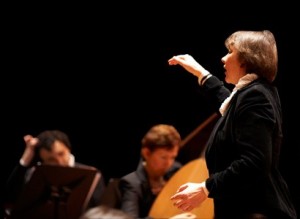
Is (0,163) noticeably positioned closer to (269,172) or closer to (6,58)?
(6,58)

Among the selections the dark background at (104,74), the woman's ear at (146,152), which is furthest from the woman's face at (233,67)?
the dark background at (104,74)

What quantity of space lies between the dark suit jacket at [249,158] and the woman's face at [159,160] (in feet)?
5.57

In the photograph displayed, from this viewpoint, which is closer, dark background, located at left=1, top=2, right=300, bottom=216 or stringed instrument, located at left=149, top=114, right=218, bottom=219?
stringed instrument, located at left=149, top=114, right=218, bottom=219

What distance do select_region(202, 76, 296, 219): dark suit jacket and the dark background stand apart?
2882mm

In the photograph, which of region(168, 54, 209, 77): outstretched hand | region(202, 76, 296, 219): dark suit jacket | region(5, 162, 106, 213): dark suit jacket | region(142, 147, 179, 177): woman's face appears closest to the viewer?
region(202, 76, 296, 219): dark suit jacket

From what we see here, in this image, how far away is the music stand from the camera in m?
3.54

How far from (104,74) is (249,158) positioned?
138 inches

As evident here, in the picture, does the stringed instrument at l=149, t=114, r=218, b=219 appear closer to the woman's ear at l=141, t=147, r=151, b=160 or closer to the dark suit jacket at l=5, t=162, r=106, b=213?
the woman's ear at l=141, t=147, r=151, b=160

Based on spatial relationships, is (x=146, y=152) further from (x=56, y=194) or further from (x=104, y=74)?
(x=104, y=74)

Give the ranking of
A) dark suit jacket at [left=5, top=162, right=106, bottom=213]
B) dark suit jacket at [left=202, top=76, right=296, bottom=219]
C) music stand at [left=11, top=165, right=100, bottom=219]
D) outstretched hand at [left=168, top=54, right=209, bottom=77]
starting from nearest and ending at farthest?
dark suit jacket at [left=202, top=76, right=296, bottom=219]
outstretched hand at [left=168, top=54, right=209, bottom=77]
music stand at [left=11, top=165, right=100, bottom=219]
dark suit jacket at [left=5, top=162, right=106, bottom=213]

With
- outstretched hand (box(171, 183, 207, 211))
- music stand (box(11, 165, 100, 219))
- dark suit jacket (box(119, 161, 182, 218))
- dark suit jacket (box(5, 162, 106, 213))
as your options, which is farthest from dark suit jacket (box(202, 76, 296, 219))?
dark suit jacket (box(5, 162, 106, 213))

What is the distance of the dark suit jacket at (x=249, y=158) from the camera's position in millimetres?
1933

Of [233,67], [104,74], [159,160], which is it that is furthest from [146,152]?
[233,67]

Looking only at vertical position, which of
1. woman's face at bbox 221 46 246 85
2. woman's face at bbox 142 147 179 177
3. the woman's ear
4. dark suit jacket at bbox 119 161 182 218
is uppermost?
woman's face at bbox 221 46 246 85
